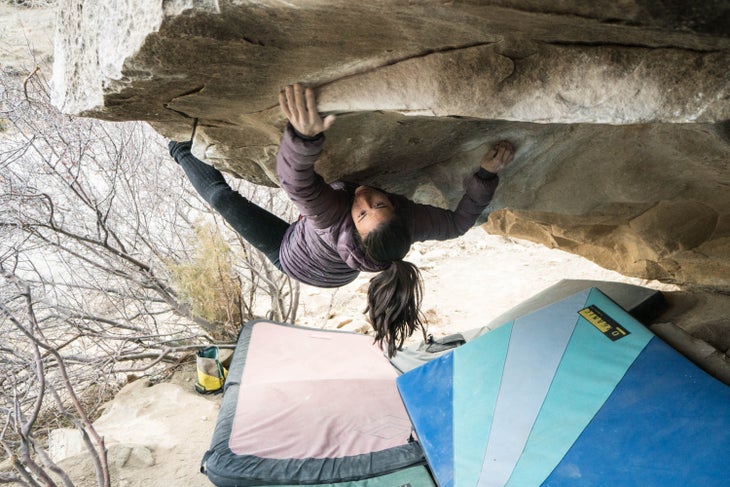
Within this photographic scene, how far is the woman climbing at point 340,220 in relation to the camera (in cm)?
176

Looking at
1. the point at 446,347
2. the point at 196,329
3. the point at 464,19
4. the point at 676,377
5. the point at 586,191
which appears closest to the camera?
the point at 464,19

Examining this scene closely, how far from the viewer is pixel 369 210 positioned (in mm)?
2008

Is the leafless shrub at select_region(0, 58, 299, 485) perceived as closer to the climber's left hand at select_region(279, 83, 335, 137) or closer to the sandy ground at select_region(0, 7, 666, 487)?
the sandy ground at select_region(0, 7, 666, 487)

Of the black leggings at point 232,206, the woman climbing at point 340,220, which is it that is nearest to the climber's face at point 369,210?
the woman climbing at point 340,220

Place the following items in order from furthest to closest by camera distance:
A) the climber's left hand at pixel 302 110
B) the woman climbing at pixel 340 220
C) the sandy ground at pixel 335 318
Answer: the sandy ground at pixel 335 318 < the woman climbing at pixel 340 220 < the climber's left hand at pixel 302 110

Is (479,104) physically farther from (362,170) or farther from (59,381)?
(59,381)

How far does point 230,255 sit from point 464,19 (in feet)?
15.8

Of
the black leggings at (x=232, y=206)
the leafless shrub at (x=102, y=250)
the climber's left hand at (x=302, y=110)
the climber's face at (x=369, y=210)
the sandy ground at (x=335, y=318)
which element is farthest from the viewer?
the leafless shrub at (x=102, y=250)

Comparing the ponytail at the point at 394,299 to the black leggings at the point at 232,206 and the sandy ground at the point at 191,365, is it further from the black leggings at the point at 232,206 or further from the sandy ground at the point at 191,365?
the sandy ground at the point at 191,365

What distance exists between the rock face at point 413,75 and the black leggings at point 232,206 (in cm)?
16

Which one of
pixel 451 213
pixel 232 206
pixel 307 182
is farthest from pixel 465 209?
pixel 232 206

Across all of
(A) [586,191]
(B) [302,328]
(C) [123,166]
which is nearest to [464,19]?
(A) [586,191]

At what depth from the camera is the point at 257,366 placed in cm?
479

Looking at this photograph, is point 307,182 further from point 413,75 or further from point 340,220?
point 413,75
